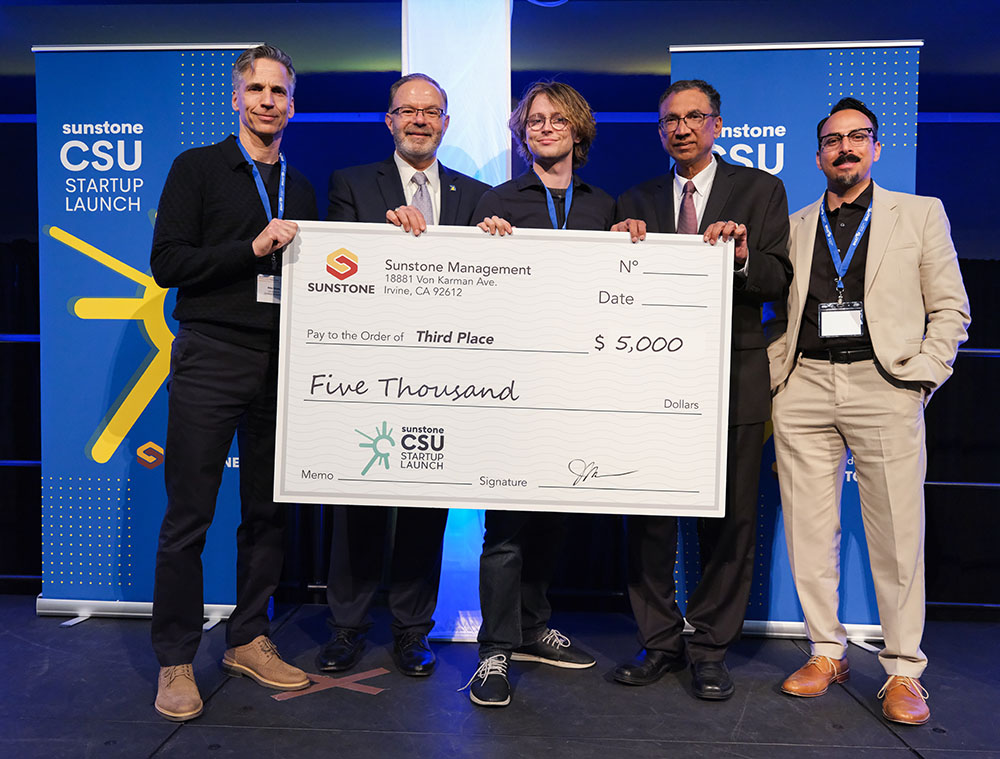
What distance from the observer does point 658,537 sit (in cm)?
270

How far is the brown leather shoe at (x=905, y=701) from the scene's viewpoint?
245 centimetres

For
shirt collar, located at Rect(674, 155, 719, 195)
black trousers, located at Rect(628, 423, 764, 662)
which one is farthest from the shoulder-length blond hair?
black trousers, located at Rect(628, 423, 764, 662)

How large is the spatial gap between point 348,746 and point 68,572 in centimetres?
186

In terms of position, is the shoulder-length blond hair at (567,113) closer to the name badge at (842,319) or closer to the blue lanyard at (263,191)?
the blue lanyard at (263,191)

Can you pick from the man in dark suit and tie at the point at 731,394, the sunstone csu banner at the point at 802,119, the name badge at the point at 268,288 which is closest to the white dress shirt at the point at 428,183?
the name badge at the point at 268,288

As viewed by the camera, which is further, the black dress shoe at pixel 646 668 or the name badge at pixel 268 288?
the black dress shoe at pixel 646 668

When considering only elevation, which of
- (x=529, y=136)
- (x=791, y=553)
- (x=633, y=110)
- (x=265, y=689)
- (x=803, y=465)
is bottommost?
(x=265, y=689)

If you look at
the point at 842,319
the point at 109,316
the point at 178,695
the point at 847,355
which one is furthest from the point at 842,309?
the point at 109,316

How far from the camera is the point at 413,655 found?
2781mm

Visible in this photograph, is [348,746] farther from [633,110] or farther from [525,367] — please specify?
[633,110]

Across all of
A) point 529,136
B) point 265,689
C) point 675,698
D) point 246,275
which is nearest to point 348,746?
point 265,689

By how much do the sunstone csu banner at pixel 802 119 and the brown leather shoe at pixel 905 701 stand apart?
697 mm

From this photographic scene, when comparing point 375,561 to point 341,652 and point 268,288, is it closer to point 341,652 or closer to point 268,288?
point 341,652

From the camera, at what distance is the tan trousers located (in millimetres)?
2598
